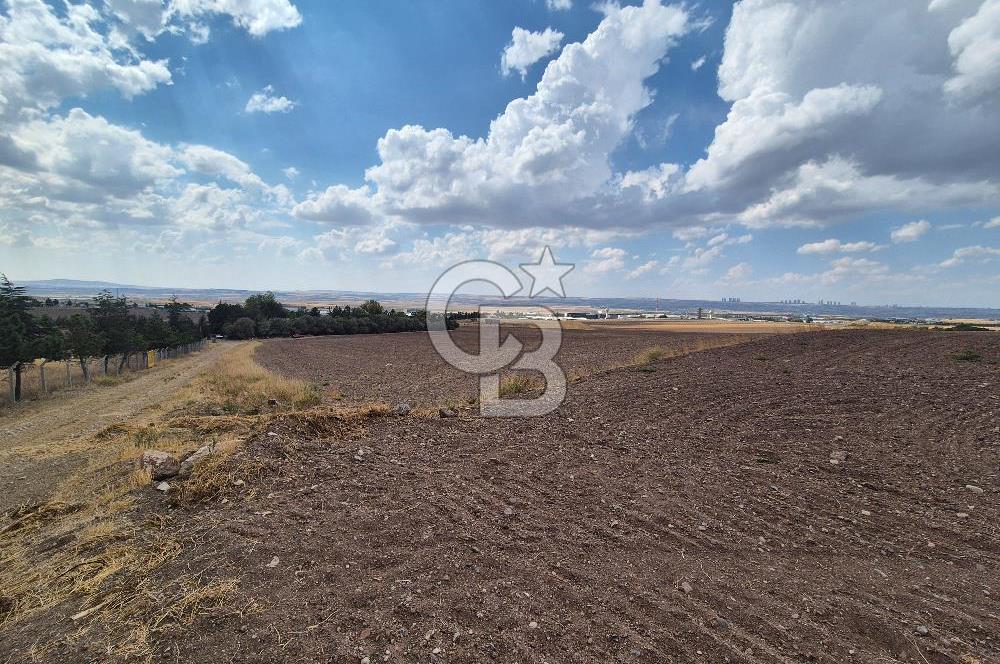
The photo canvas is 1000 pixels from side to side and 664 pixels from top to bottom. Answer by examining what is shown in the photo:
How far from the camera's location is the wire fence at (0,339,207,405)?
21.9m

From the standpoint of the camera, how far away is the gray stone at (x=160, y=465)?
632 cm

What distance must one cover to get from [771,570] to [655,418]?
5.82 m

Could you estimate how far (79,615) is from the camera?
367cm

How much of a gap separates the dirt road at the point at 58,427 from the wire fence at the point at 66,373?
1369mm

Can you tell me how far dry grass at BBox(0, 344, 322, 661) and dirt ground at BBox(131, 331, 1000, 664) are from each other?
23cm

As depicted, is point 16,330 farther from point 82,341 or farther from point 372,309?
point 372,309

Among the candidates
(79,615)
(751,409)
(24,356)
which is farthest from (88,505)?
(24,356)

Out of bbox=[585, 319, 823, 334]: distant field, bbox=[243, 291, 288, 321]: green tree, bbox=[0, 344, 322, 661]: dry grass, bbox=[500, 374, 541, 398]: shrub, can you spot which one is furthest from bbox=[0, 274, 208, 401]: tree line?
bbox=[585, 319, 823, 334]: distant field

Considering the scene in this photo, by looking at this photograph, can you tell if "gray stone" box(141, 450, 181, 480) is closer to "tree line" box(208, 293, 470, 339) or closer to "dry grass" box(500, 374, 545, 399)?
"dry grass" box(500, 374, 545, 399)

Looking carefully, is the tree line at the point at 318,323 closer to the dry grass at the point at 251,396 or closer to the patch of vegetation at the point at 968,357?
the dry grass at the point at 251,396

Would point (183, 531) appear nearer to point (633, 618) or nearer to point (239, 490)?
point (239, 490)

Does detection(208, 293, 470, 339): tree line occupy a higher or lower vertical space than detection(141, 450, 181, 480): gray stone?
lower

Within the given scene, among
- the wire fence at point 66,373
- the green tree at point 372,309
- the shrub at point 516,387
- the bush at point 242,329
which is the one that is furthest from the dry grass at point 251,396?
the green tree at point 372,309

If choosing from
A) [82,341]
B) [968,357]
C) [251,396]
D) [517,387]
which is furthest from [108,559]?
[82,341]
